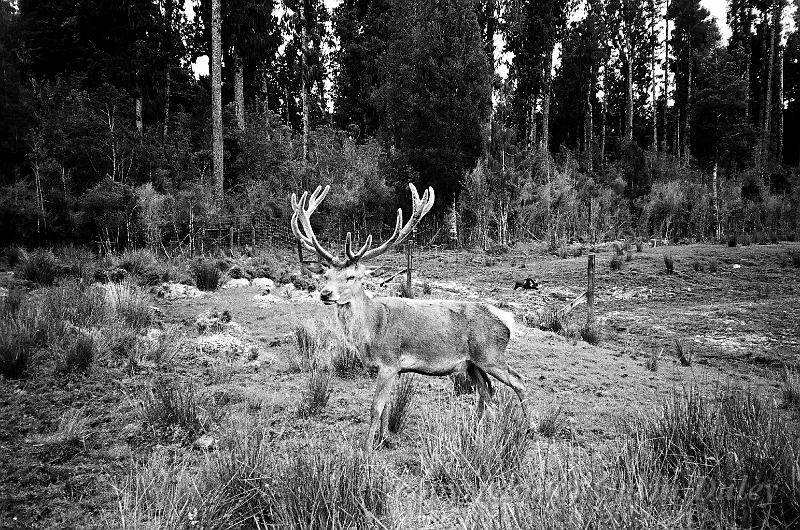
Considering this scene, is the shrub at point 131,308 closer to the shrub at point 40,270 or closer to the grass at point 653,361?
the shrub at point 40,270

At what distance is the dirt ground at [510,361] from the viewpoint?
3.61m

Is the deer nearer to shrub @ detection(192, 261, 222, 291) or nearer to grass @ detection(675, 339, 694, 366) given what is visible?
grass @ detection(675, 339, 694, 366)

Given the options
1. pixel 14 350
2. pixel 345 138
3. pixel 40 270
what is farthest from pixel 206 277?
pixel 345 138

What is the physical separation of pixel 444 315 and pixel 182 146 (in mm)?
18793

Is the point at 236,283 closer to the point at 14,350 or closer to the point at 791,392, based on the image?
the point at 14,350

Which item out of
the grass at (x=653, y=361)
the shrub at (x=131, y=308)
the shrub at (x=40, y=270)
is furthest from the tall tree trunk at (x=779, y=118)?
the shrub at (x=40, y=270)

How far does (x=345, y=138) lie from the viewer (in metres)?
23.3

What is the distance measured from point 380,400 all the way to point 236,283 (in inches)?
323

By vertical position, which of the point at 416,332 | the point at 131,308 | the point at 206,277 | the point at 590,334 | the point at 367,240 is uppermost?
the point at 367,240

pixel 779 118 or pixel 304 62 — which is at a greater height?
pixel 304 62

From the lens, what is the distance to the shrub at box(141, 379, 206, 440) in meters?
4.11

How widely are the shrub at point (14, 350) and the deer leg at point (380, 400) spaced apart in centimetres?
420

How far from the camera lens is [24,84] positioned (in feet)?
75.4

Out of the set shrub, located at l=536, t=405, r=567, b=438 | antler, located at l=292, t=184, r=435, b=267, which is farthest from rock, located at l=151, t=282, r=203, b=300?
shrub, located at l=536, t=405, r=567, b=438
